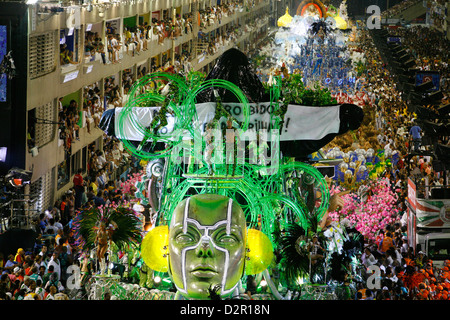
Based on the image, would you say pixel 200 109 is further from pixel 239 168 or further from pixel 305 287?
pixel 305 287

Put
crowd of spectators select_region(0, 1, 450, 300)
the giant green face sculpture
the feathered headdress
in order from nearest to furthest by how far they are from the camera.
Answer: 1. the giant green face sculpture
2. the feathered headdress
3. crowd of spectators select_region(0, 1, 450, 300)

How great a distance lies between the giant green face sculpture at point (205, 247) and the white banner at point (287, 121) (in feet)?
10.2

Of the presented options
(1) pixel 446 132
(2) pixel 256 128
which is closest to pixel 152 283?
(2) pixel 256 128

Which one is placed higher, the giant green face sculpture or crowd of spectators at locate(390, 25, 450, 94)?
crowd of spectators at locate(390, 25, 450, 94)

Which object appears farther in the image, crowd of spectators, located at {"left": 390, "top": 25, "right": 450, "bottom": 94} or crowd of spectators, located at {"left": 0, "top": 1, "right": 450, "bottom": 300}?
crowd of spectators, located at {"left": 390, "top": 25, "right": 450, "bottom": 94}

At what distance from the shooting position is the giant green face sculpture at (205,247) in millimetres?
11078

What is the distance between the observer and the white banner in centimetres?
1438

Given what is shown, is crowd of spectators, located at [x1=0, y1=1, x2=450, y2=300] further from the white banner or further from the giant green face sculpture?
the white banner

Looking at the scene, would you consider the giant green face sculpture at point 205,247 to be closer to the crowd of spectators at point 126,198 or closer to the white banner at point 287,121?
the crowd of spectators at point 126,198

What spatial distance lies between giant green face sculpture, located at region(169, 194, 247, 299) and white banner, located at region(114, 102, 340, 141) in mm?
3122

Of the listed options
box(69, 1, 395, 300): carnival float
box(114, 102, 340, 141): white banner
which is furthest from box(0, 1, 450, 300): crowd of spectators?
box(114, 102, 340, 141): white banner

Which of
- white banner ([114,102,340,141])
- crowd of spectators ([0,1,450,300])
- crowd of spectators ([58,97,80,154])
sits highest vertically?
white banner ([114,102,340,141])

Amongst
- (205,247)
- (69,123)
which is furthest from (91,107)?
(205,247)

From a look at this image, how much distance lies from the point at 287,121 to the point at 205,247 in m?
4.10
